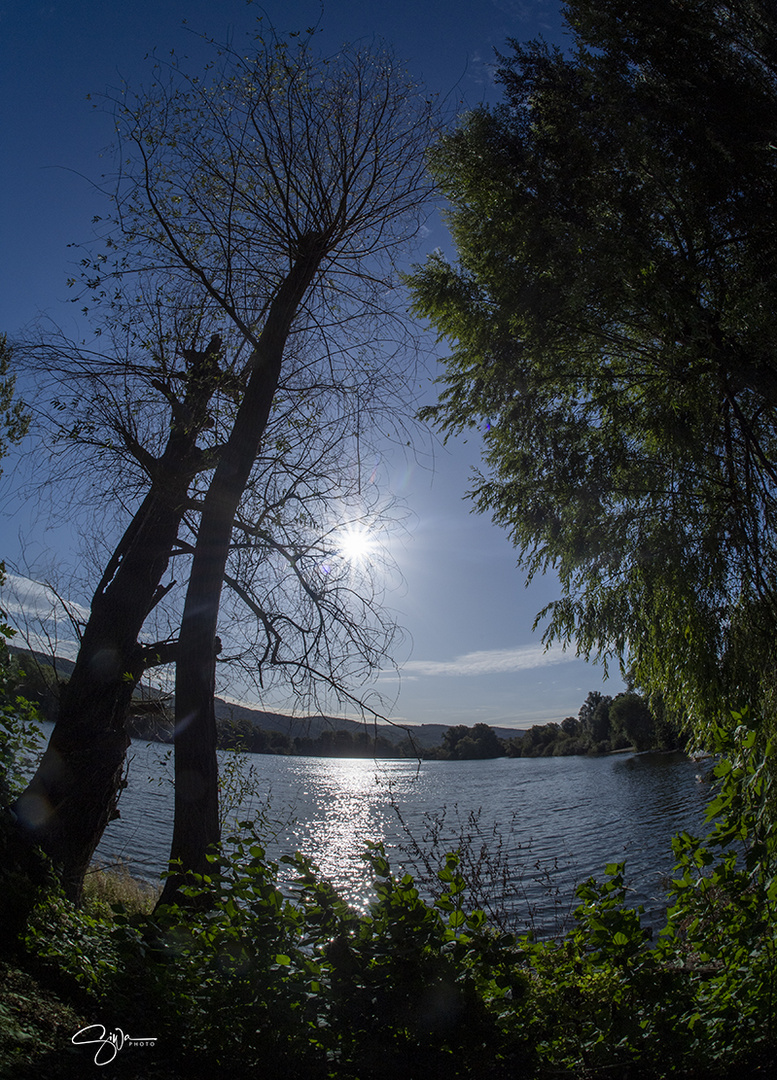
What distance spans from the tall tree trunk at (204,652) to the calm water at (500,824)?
721 mm

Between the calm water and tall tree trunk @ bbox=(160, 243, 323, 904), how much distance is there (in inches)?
28.4

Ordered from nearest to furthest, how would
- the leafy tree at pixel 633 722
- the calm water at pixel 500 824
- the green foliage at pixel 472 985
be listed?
the green foliage at pixel 472 985 < the calm water at pixel 500 824 < the leafy tree at pixel 633 722

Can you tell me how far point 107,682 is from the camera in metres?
4.57

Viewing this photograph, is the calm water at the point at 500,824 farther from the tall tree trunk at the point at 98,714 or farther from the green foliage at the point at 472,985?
the tall tree trunk at the point at 98,714

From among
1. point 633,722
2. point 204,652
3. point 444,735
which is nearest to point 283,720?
point 204,652

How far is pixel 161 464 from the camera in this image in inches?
196

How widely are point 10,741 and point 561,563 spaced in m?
5.29

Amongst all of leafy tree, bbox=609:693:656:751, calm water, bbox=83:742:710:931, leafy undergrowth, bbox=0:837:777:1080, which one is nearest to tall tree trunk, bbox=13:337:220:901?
calm water, bbox=83:742:710:931

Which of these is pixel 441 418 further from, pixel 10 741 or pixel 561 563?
pixel 10 741

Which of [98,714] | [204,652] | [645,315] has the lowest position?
[98,714]

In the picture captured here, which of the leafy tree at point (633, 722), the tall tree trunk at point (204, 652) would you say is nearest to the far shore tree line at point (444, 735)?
the leafy tree at point (633, 722)

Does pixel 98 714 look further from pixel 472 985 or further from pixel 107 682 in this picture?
pixel 472 985

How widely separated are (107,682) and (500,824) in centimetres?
1826

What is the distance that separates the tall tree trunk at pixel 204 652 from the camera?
3389mm
